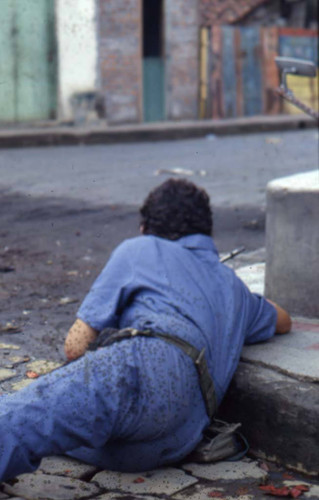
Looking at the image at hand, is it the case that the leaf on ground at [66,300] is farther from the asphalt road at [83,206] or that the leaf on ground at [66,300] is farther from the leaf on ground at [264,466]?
the leaf on ground at [264,466]

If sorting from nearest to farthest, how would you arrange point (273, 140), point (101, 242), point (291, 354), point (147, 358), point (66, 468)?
point (147, 358) → point (66, 468) → point (291, 354) → point (101, 242) → point (273, 140)

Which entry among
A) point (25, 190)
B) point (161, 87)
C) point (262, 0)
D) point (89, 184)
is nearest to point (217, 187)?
point (89, 184)

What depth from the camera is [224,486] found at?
9.74 feet

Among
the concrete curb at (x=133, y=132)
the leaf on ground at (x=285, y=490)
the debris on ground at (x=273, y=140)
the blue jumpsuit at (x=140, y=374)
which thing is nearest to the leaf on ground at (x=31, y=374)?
the blue jumpsuit at (x=140, y=374)

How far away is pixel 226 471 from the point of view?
307 centimetres

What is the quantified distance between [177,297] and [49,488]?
0.75 m

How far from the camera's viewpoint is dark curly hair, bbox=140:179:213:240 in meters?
3.18

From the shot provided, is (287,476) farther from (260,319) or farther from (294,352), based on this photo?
(260,319)

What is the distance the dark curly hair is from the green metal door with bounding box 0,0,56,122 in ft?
44.3

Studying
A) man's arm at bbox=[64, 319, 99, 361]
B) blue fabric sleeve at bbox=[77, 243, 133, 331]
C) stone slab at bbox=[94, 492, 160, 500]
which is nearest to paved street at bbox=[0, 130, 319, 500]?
stone slab at bbox=[94, 492, 160, 500]

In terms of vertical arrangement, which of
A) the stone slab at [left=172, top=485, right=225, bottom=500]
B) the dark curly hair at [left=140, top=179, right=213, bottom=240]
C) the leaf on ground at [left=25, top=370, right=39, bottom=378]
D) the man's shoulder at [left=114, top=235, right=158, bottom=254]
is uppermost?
the dark curly hair at [left=140, top=179, right=213, bottom=240]

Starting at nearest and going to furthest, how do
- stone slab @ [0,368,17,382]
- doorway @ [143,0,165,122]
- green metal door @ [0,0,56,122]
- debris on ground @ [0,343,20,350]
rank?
stone slab @ [0,368,17,382] → debris on ground @ [0,343,20,350] → green metal door @ [0,0,56,122] → doorway @ [143,0,165,122]

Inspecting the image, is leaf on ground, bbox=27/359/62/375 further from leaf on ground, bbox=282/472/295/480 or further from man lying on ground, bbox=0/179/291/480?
leaf on ground, bbox=282/472/295/480

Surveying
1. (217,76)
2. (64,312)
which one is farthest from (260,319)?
(217,76)
